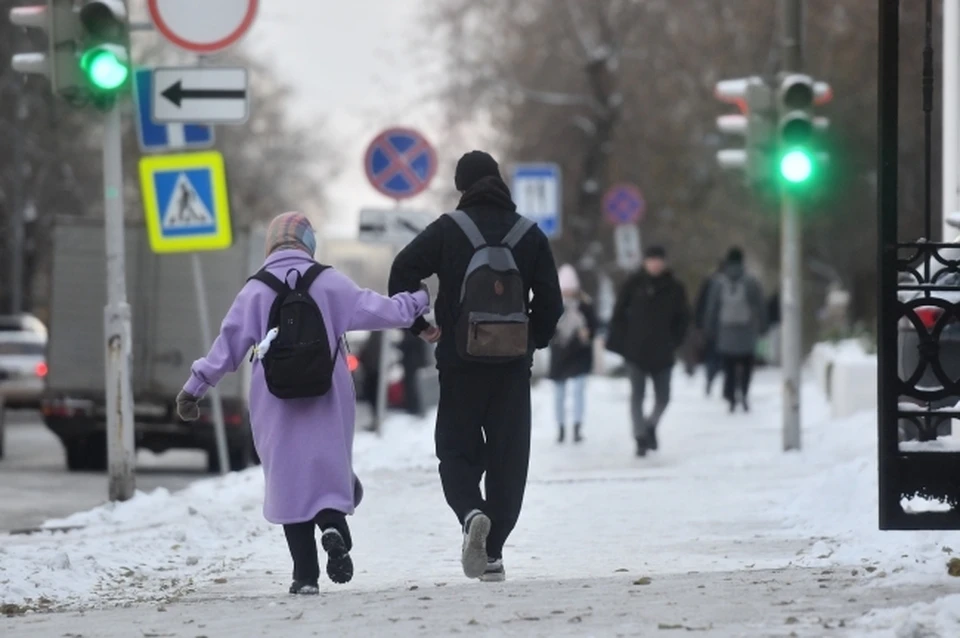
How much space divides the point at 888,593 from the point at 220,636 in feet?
7.65

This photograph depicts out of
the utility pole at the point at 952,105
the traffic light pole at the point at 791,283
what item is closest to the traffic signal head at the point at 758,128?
the traffic light pole at the point at 791,283

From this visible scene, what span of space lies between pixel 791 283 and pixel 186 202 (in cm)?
502

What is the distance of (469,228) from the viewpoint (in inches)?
395

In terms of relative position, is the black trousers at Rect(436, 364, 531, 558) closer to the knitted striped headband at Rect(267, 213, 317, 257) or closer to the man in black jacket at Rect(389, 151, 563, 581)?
the man in black jacket at Rect(389, 151, 563, 581)

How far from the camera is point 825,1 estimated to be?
5134 centimetres

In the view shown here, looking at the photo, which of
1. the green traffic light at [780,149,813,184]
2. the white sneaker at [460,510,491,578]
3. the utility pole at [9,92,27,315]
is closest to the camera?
the white sneaker at [460,510,491,578]

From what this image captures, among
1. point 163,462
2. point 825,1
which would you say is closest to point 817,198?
point 825,1

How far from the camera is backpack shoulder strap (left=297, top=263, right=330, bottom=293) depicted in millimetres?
9555

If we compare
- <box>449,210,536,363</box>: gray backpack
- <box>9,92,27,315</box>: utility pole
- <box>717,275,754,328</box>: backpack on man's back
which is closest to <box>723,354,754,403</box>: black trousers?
<box>717,275,754,328</box>: backpack on man's back

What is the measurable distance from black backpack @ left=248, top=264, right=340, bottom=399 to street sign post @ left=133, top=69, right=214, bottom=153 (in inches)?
295

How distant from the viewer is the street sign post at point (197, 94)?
15.1m

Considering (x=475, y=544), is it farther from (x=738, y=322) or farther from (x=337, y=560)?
(x=738, y=322)

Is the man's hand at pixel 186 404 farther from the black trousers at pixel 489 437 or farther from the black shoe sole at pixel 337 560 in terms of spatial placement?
the black trousers at pixel 489 437

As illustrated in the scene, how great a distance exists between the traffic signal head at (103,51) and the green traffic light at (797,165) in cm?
588
